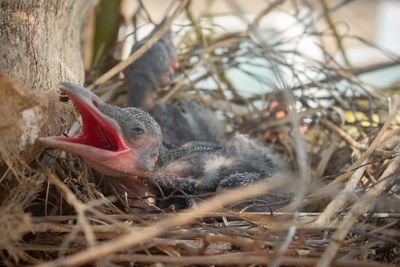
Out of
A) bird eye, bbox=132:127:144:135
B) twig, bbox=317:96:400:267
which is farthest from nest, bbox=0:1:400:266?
bird eye, bbox=132:127:144:135

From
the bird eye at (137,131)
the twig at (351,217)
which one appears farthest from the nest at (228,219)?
the bird eye at (137,131)

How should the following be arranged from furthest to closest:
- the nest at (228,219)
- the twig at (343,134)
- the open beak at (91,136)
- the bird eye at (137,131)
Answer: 1. the twig at (343,134)
2. the bird eye at (137,131)
3. the open beak at (91,136)
4. the nest at (228,219)

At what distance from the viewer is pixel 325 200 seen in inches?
49.4

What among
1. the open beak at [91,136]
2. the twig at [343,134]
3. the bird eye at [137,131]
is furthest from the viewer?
the twig at [343,134]

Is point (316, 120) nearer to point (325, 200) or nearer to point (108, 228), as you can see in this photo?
point (325, 200)

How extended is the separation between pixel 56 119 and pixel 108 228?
0.30m

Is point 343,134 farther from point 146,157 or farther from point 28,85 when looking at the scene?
point 28,85

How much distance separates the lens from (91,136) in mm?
965

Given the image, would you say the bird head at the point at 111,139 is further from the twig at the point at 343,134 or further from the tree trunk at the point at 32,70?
the twig at the point at 343,134

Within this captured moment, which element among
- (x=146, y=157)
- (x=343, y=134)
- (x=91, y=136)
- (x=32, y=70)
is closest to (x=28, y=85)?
(x=32, y=70)

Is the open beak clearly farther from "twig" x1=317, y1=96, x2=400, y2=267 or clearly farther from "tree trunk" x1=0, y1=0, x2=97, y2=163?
"twig" x1=317, y1=96, x2=400, y2=267

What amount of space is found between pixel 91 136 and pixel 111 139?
52 millimetres

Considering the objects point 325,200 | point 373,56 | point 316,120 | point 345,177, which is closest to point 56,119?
point 345,177

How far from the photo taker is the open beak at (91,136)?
2.76ft
